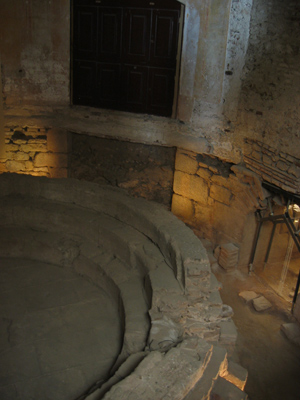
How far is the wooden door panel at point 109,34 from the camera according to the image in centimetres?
818

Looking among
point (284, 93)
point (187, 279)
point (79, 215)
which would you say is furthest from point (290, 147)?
point (79, 215)

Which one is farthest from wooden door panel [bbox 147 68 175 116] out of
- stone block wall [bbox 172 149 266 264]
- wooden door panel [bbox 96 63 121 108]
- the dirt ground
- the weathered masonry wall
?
the dirt ground

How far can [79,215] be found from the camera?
234 inches

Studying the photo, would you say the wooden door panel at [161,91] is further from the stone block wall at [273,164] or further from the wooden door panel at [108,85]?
the stone block wall at [273,164]

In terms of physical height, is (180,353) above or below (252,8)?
below

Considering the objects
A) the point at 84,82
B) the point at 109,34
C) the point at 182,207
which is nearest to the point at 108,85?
the point at 84,82

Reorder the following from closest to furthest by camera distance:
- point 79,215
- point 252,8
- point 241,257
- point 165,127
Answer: point 79,215 < point 252,8 < point 241,257 < point 165,127

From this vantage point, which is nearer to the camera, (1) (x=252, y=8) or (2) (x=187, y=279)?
(2) (x=187, y=279)

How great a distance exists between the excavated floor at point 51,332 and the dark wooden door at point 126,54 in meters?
4.38

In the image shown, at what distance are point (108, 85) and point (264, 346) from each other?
19.5 feet

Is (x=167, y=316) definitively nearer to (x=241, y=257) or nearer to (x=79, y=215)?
(x=79, y=215)

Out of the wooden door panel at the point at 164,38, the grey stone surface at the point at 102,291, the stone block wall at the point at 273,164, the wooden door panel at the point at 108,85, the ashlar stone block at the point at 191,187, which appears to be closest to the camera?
the grey stone surface at the point at 102,291

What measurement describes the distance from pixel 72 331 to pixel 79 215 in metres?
1.84

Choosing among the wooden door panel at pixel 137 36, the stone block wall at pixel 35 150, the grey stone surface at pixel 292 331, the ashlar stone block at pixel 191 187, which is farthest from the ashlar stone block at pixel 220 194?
the stone block wall at pixel 35 150
